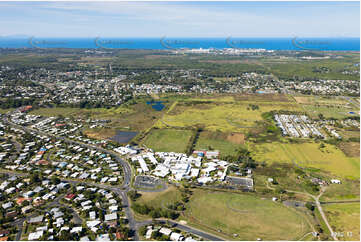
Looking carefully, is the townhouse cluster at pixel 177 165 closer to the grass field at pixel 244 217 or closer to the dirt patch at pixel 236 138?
the grass field at pixel 244 217

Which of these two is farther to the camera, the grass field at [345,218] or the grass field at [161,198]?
the grass field at [161,198]

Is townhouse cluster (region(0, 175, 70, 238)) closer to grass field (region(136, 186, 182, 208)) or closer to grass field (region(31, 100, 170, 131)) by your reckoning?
grass field (region(136, 186, 182, 208))

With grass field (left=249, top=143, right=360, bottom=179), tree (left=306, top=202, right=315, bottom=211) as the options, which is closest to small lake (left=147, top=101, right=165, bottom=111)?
grass field (left=249, top=143, right=360, bottom=179)

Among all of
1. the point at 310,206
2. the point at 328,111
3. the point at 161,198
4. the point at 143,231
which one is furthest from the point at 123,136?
the point at 328,111

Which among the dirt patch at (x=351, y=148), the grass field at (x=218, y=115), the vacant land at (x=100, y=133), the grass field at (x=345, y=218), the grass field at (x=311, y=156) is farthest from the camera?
the grass field at (x=218, y=115)

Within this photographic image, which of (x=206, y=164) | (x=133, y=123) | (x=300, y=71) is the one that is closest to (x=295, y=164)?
(x=206, y=164)

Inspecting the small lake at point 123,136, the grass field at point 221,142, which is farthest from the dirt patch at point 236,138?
the small lake at point 123,136

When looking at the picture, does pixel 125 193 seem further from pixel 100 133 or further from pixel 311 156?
pixel 311 156
